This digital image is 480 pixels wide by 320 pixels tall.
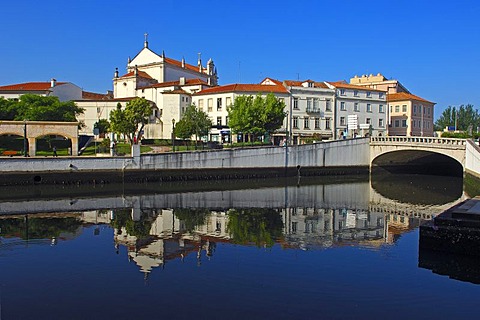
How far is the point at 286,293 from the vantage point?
12.4 m

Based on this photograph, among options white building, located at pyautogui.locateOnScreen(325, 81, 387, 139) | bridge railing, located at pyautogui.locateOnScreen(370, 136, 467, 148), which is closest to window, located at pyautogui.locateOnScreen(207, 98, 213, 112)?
white building, located at pyautogui.locateOnScreen(325, 81, 387, 139)

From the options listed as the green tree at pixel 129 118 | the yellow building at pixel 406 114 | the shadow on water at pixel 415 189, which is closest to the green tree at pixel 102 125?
the green tree at pixel 129 118

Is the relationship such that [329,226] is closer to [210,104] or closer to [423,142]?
[423,142]

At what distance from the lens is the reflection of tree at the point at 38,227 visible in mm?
20484

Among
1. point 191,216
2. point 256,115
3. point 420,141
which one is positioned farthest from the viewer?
point 256,115

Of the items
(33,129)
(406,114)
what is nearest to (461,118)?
(406,114)

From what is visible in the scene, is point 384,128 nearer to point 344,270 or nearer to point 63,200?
point 63,200

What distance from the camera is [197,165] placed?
1791 inches

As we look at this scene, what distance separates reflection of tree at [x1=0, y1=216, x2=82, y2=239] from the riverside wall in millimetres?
15195

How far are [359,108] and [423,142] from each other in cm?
2458

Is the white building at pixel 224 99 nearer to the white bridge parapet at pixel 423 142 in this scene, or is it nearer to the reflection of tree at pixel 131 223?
the white bridge parapet at pixel 423 142

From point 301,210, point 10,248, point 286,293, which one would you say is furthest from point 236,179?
point 286,293

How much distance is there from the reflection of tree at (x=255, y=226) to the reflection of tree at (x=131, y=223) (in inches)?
161

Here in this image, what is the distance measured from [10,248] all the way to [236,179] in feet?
102
